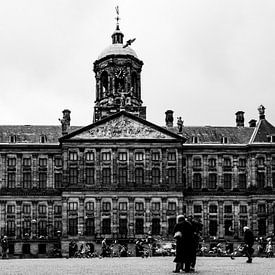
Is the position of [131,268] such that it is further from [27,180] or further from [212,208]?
[212,208]

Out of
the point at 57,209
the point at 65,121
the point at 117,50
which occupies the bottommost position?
the point at 57,209

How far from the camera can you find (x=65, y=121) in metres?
70.6

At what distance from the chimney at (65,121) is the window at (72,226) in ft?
26.2

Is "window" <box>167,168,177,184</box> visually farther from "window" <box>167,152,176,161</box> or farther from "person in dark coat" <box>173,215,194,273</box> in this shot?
"person in dark coat" <box>173,215,194,273</box>

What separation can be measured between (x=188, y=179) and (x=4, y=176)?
1734cm

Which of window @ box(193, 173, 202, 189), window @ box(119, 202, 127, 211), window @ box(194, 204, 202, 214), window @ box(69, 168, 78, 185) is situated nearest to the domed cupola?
window @ box(69, 168, 78, 185)

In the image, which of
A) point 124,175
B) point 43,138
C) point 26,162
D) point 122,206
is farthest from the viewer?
point 43,138

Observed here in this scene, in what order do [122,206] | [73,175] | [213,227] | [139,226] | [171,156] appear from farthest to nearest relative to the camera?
[213,227], [171,156], [73,175], [122,206], [139,226]

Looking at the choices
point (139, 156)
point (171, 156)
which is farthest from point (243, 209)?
point (139, 156)

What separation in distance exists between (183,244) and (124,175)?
46275 mm

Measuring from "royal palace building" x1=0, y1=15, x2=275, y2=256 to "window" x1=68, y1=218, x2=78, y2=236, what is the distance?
0.09m

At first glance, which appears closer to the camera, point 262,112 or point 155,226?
point 155,226

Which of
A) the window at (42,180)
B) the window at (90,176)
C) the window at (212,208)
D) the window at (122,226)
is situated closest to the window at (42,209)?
the window at (42,180)

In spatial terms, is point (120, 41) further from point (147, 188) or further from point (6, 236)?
point (6, 236)
